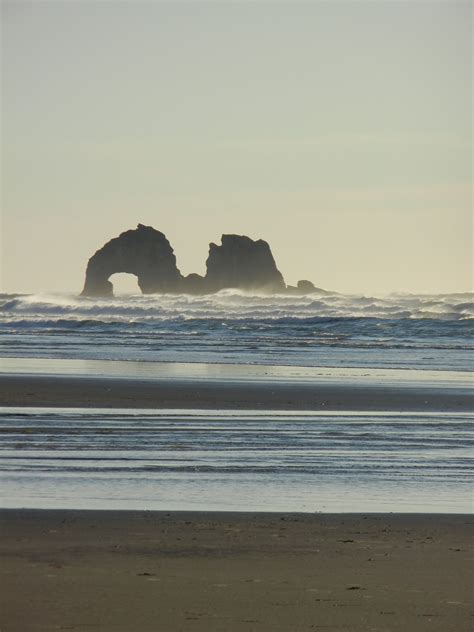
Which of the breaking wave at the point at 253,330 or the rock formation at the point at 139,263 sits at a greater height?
the rock formation at the point at 139,263

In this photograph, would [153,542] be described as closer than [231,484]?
Yes

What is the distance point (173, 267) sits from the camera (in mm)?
126625

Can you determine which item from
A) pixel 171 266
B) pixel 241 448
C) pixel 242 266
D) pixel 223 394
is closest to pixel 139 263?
pixel 171 266

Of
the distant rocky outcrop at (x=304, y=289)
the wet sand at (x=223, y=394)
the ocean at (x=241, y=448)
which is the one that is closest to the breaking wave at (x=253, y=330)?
the ocean at (x=241, y=448)

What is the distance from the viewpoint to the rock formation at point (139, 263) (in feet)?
413

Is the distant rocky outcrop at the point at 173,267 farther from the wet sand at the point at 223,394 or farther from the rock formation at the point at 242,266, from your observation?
the wet sand at the point at 223,394

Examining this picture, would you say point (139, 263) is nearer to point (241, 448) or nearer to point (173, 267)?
point (173, 267)

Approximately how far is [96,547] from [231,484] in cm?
305

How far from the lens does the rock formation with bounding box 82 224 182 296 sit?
126 metres

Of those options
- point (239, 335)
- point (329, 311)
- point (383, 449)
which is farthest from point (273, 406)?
point (329, 311)

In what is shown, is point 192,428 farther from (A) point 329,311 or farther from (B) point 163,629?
(A) point 329,311

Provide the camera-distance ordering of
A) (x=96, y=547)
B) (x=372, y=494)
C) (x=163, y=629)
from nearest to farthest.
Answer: (x=163, y=629) → (x=96, y=547) → (x=372, y=494)

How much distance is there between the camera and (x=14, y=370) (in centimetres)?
2762

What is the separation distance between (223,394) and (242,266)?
98536mm
